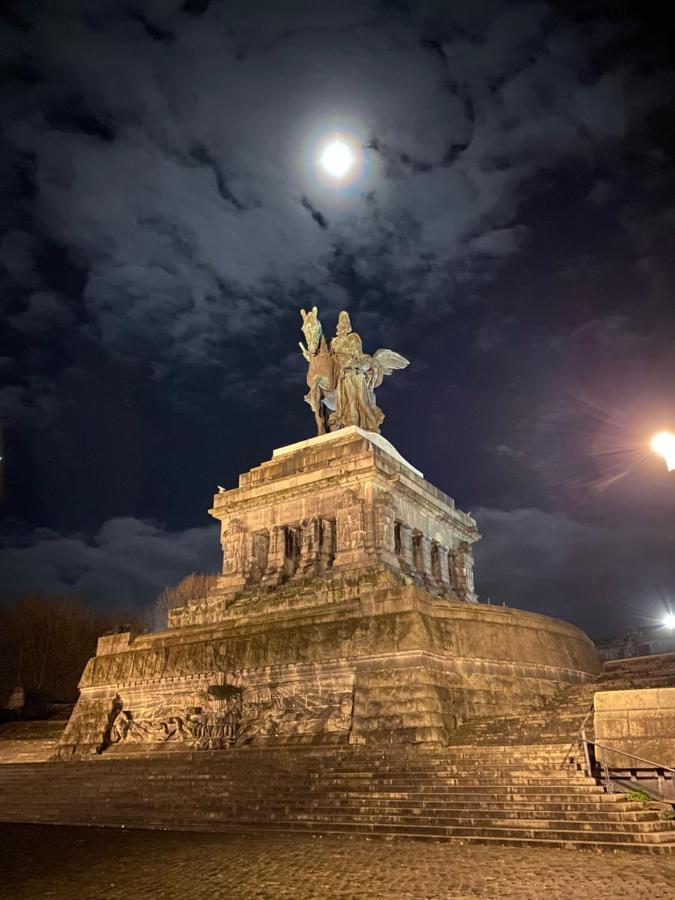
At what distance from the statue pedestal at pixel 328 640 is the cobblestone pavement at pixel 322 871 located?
555 centimetres

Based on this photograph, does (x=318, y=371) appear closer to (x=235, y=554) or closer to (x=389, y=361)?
(x=389, y=361)

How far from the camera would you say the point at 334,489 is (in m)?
27.1

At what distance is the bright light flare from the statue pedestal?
10.3m

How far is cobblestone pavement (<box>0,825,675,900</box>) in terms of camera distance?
8.15 meters

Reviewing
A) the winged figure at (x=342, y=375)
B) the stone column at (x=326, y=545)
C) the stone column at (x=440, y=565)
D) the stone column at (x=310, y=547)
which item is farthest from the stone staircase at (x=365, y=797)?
the winged figure at (x=342, y=375)

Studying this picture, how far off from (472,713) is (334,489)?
11.4 metres

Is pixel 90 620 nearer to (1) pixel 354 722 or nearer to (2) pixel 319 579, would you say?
(2) pixel 319 579

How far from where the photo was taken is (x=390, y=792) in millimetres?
12922

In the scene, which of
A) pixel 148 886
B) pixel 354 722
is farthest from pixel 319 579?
pixel 148 886

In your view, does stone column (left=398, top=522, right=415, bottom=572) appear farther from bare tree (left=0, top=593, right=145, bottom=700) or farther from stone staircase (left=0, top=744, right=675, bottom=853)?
bare tree (left=0, top=593, right=145, bottom=700)

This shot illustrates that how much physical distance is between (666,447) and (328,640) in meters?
13.3

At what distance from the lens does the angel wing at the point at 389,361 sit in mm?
33594

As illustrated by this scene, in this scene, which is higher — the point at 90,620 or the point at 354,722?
the point at 90,620

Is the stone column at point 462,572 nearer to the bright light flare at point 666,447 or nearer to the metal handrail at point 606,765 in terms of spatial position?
the metal handrail at point 606,765
